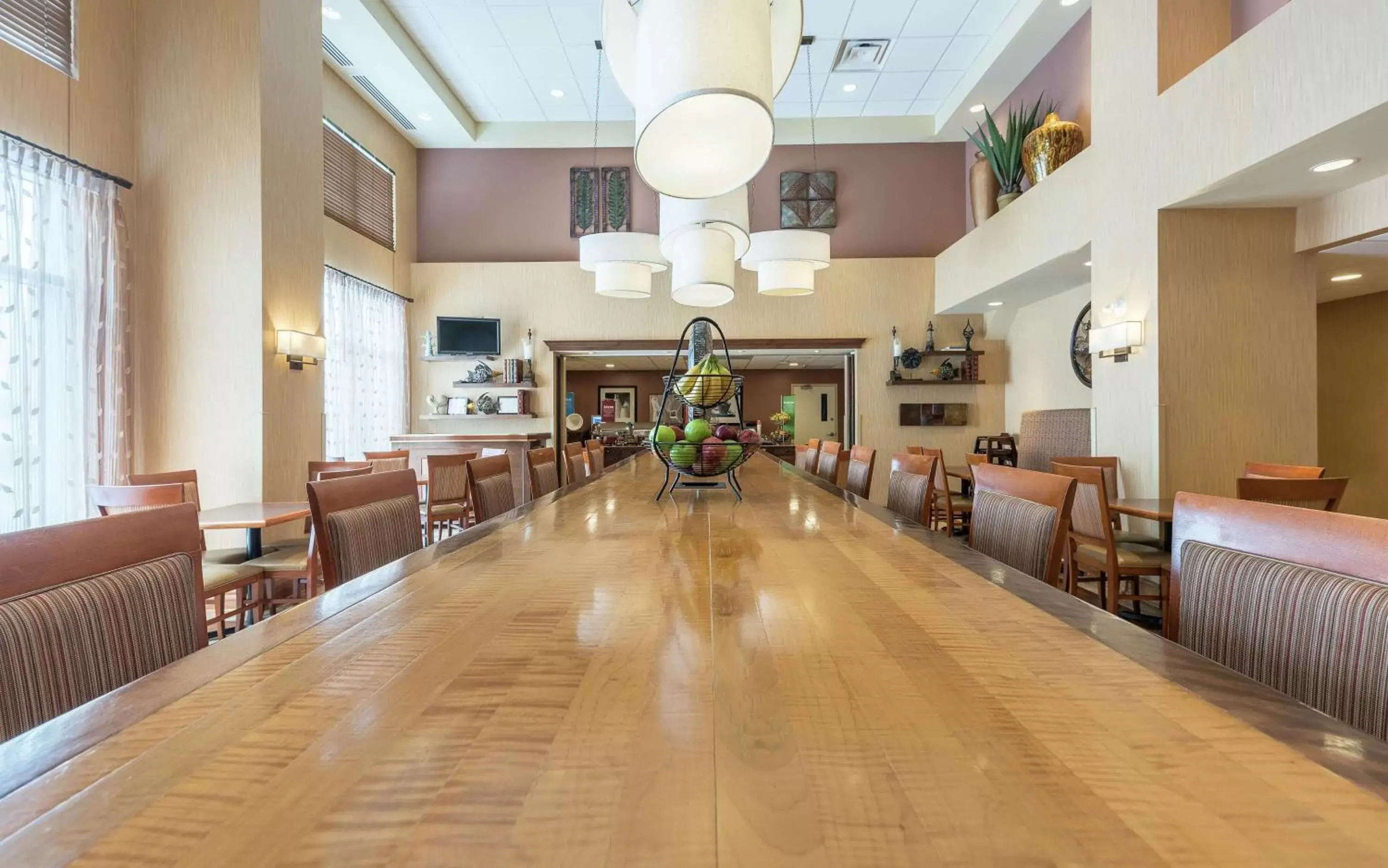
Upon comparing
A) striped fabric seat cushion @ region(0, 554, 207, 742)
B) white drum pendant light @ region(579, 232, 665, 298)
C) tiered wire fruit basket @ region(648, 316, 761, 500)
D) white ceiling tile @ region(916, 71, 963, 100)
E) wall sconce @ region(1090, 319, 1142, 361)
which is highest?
white ceiling tile @ region(916, 71, 963, 100)

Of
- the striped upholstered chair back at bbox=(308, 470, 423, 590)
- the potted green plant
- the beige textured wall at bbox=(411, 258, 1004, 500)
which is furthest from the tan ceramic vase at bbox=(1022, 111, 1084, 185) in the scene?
the striped upholstered chair back at bbox=(308, 470, 423, 590)

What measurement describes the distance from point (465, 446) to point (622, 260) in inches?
139

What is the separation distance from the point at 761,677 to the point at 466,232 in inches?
314

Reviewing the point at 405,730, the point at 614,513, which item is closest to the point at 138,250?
the point at 614,513

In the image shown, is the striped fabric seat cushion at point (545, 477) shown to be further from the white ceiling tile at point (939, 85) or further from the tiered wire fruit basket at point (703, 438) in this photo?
the white ceiling tile at point (939, 85)

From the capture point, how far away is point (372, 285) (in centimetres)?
639

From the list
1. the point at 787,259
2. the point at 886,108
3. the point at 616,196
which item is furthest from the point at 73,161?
the point at 886,108

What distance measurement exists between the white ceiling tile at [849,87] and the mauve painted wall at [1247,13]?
3153 millimetres

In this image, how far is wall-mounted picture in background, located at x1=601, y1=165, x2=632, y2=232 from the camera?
297 inches

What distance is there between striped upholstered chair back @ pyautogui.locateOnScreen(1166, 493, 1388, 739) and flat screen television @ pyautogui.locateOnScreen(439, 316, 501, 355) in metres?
6.99

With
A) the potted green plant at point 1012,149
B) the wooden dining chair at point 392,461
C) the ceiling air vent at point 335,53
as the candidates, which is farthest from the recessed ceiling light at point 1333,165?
the ceiling air vent at point 335,53

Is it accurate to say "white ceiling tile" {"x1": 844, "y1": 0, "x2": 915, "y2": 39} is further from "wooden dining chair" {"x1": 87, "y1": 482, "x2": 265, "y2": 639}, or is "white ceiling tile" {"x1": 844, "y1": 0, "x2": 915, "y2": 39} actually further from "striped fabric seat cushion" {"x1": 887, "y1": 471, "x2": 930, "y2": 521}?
"wooden dining chair" {"x1": 87, "y1": 482, "x2": 265, "y2": 639}

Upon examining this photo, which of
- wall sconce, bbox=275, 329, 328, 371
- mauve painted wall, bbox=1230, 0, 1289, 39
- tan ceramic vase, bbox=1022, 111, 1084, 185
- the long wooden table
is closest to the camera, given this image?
the long wooden table

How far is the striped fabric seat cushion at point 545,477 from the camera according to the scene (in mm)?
2594
